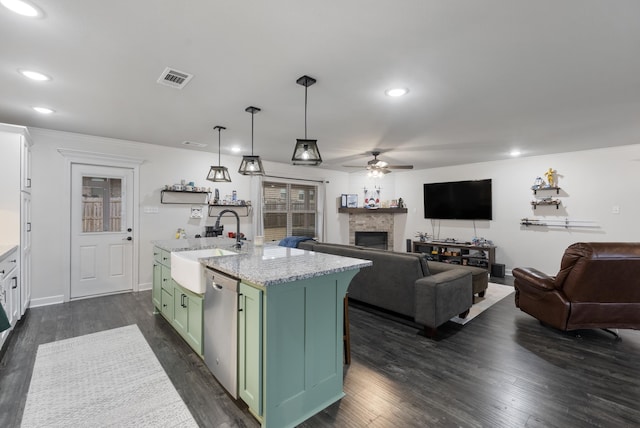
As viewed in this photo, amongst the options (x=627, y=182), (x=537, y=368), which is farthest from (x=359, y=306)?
(x=627, y=182)

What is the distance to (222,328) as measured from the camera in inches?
81.8

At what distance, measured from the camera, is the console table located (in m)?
6.05

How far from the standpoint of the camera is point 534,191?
5785 millimetres

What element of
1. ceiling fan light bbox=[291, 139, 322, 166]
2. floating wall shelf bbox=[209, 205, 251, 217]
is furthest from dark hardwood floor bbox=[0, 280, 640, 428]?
floating wall shelf bbox=[209, 205, 251, 217]

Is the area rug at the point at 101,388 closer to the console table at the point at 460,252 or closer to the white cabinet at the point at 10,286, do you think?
the white cabinet at the point at 10,286

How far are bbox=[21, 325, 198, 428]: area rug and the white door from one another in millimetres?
1747

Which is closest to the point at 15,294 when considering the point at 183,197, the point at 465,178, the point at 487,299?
the point at 183,197

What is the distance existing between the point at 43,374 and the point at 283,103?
3.14m

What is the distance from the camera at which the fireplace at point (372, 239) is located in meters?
7.92

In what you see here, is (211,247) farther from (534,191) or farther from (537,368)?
(534,191)

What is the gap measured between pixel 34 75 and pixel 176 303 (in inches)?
91.3

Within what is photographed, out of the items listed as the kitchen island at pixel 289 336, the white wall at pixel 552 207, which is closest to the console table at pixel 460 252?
the white wall at pixel 552 207

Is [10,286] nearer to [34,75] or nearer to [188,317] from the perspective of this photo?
[188,317]

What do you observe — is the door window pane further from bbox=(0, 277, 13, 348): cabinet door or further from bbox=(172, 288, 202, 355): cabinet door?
bbox=(172, 288, 202, 355): cabinet door
